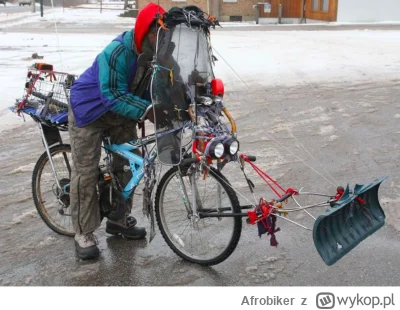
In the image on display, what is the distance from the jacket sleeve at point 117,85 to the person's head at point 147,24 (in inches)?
6.4

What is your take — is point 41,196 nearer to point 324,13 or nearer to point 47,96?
point 47,96

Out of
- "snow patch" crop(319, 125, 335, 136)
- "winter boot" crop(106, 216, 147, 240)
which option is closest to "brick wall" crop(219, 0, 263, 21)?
"snow patch" crop(319, 125, 335, 136)

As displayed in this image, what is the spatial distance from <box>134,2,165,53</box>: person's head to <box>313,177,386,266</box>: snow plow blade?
164 cm

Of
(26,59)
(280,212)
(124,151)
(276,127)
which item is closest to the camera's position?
(280,212)

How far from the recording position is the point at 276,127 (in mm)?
7785

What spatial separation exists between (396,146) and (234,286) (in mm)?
4042

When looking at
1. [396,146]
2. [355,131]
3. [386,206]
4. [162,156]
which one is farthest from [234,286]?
[355,131]

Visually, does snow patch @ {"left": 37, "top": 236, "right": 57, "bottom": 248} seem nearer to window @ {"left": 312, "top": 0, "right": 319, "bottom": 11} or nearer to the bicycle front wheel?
the bicycle front wheel

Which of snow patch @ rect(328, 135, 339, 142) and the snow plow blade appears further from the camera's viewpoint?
snow patch @ rect(328, 135, 339, 142)

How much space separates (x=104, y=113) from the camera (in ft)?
12.3

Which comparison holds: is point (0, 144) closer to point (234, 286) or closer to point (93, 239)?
point (93, 239)

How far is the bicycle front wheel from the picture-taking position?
365 cm

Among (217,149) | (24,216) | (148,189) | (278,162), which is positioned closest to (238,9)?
(278,162)

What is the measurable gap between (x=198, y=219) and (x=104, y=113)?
1041 mm
